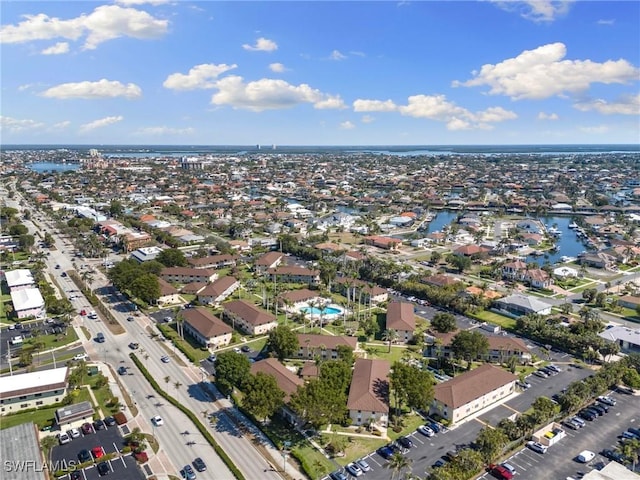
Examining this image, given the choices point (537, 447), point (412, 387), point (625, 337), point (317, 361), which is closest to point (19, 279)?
point (317, 361)

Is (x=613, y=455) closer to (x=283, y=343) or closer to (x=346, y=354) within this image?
(x=346, y=354)

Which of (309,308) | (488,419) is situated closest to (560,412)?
(488,419)

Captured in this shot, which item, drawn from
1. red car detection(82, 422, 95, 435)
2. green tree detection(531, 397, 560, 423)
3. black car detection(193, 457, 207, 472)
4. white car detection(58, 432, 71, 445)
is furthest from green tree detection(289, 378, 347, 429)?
white car detection(58, 432, 71, 445)

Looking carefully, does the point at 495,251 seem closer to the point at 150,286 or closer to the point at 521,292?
the point at 521,292

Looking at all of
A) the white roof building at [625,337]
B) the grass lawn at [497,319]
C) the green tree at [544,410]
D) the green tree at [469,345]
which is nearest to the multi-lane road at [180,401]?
the green tree at [544,410]

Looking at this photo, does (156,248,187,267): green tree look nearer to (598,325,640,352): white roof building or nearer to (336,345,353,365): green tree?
(336,345,353,365): green tree
